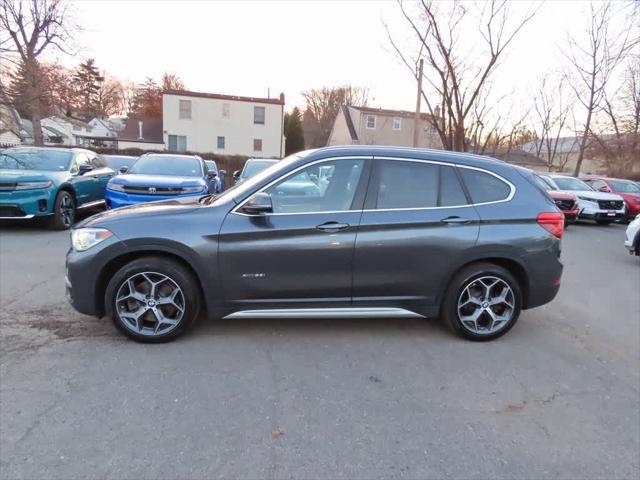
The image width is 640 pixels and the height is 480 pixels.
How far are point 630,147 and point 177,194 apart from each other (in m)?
34.9

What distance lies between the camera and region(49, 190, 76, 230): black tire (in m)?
8.19

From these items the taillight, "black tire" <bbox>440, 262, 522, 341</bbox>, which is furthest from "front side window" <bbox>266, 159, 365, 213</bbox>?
the taillight

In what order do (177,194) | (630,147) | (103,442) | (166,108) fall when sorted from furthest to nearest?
(166,108) < (630,147) < (177,194) < (103,442)

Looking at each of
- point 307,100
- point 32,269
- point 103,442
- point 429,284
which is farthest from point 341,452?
point 307,100

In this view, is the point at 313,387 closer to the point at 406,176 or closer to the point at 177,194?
the point at 406,176

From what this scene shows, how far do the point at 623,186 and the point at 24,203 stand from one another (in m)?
19.5

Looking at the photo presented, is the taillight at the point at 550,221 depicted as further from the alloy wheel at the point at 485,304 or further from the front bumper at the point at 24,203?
the front bumper at the point at 24,203

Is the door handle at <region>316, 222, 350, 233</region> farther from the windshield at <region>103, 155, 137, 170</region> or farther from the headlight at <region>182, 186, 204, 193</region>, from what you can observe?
the windshield at <region>103, 155, 137, 170</region>

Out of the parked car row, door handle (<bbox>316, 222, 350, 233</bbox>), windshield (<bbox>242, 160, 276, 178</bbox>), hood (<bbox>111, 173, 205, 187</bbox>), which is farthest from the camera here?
windshield (<bbox>242, 160, 276, 178</bbox>)

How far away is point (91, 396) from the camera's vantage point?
2.84m

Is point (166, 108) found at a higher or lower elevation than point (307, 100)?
lower

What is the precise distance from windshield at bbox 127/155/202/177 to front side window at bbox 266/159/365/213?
6007 millimetres

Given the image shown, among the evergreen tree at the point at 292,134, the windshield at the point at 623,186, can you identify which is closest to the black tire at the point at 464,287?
the windshield at the point at 623,186

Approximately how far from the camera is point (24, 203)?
24.8 ft
